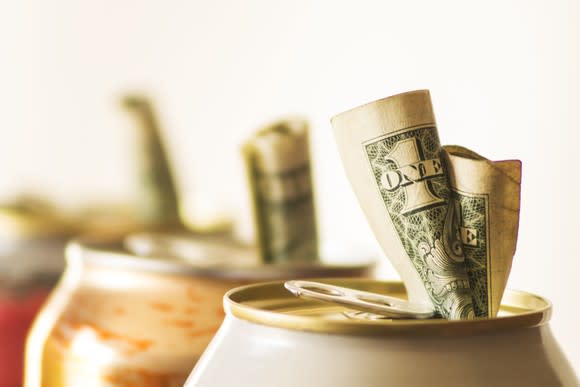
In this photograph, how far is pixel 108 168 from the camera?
2.57 meters

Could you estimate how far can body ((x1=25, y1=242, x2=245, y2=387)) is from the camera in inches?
27.2

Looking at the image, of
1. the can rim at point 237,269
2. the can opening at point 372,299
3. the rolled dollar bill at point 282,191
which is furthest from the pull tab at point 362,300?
the rolled dollar bill at point 282,191

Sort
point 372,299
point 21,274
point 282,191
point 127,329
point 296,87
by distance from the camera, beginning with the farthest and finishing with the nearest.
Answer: point 296,87, point 21,274, point 282,191, point 127,329, point 372,299

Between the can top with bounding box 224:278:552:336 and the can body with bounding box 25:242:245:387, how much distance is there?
17 cm

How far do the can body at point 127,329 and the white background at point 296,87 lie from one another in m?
Answer: 0.23

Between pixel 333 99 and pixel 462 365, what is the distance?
3.21 feet

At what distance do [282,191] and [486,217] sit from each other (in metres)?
0.39

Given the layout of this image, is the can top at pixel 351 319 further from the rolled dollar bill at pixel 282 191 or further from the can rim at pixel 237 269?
the rolled dollar bill at pixel 282 191

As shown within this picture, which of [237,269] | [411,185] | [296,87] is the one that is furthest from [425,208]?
[296,87]

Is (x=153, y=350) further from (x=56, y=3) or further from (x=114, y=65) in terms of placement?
(x=56, y=3)

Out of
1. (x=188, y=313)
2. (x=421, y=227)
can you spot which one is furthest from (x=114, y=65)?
(x=421, y=227)

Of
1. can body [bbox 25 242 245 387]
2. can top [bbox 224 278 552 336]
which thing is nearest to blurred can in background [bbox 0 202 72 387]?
can body [bbox 25 242 245 387]

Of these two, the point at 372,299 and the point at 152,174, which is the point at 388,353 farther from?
the point at 152,174

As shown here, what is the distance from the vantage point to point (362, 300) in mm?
498
